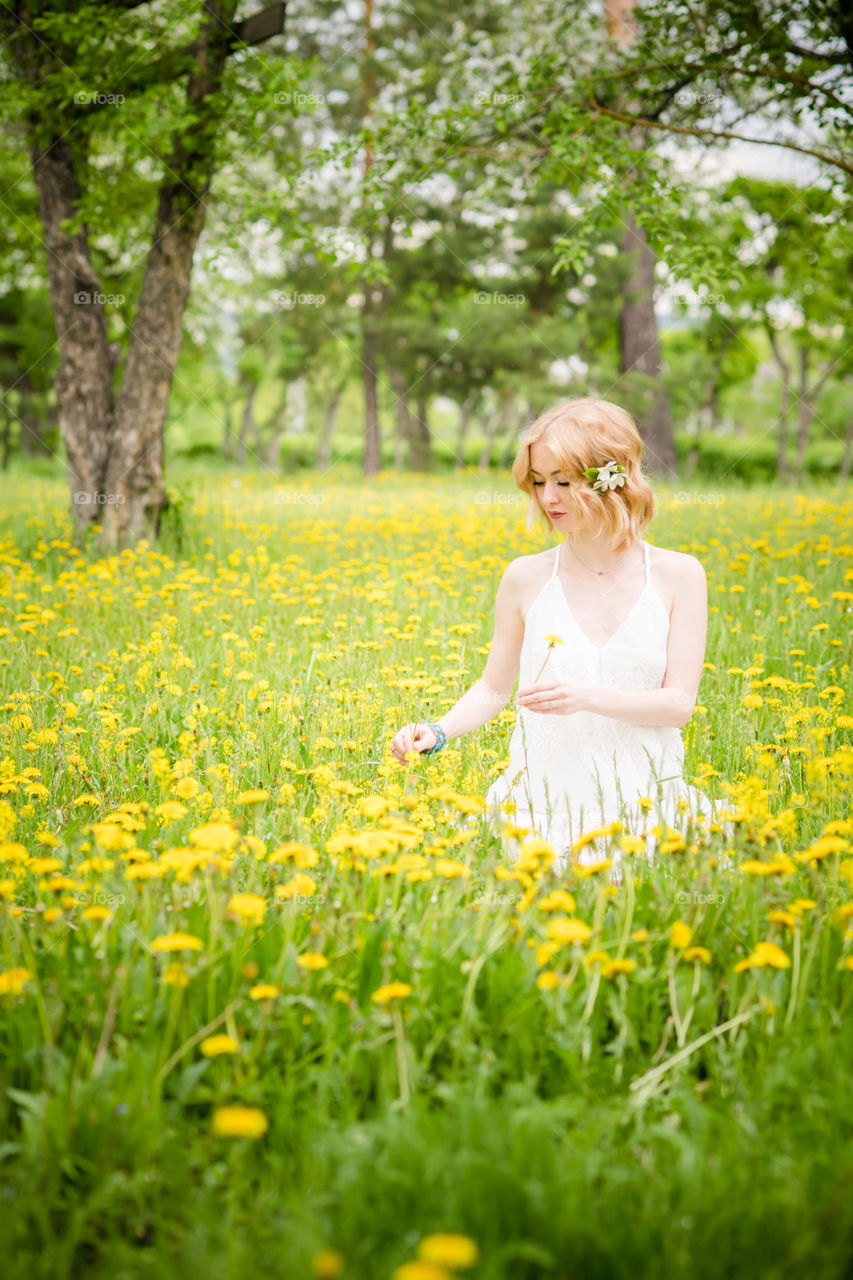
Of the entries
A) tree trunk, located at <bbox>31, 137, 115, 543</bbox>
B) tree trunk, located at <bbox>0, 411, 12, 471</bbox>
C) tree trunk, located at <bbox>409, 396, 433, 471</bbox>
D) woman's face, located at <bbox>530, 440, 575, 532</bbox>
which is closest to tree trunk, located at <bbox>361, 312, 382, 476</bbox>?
tree trunk, located at <bbox>409, 396, 433, 471</bbox>

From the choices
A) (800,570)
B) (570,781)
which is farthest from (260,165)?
(570,781)

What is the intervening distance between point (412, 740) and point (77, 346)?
7.14 metres

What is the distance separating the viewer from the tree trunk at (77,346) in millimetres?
8281

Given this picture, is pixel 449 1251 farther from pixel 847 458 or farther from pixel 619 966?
pixel 847 458

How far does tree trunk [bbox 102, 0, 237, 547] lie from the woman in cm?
606

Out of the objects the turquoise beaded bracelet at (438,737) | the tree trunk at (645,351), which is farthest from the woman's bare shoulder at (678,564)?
the tree trunk at (645,351)

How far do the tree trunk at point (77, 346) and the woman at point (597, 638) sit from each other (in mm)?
6383

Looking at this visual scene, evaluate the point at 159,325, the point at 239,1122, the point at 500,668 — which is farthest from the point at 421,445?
the point at 239,1122

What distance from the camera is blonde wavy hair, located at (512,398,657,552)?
2881mm

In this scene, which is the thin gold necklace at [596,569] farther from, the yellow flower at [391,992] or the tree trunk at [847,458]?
the tree trunk at [847,458]

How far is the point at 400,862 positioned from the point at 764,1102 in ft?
2.70

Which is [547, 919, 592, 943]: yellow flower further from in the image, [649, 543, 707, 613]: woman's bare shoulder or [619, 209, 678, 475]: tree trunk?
[619, 209, 678, 475]: tree trunk

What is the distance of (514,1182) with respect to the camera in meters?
1.30

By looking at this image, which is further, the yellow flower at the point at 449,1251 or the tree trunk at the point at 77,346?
the tree trunk at the point at 77,346
